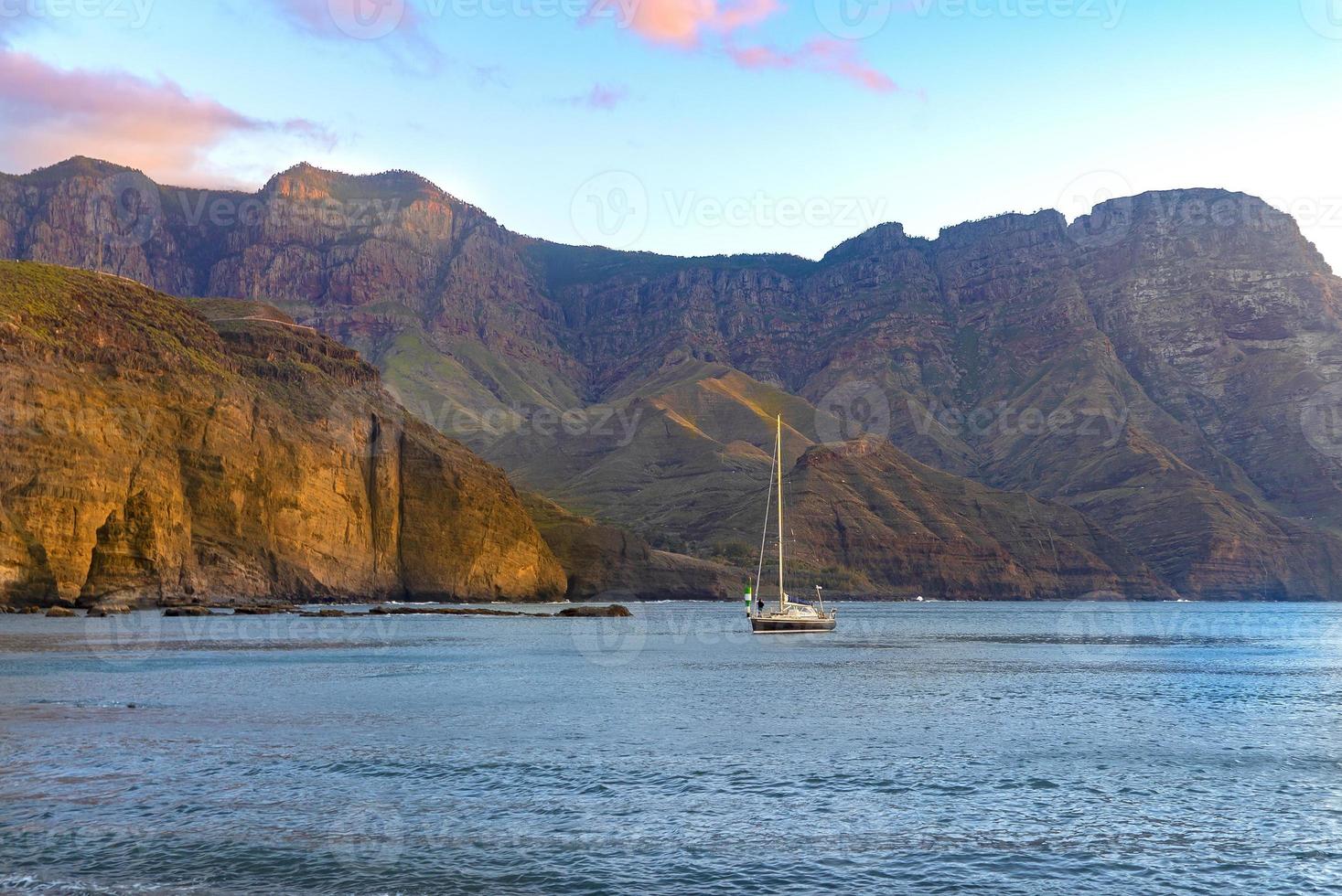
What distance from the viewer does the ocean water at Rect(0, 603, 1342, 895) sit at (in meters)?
26.0

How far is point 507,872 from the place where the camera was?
2575cm

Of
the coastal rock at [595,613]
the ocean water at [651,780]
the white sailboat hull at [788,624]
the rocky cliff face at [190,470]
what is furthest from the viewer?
the coastal rock at [595,613]

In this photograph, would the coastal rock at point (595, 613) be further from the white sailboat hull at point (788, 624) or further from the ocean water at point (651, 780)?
the ocean water at point (651, 780)

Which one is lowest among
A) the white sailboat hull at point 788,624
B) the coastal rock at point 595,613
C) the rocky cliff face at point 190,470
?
the coastal rock at point 595,613

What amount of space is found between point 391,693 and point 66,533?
8206 cm

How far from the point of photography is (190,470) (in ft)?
509

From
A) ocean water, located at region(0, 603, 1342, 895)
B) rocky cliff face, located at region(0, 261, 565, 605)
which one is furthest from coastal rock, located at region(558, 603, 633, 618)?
ocean water, located at region(0, 603, 1342, 895)

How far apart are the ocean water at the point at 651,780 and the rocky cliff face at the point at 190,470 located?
54.2 metres

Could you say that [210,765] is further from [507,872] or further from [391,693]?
[391,693]

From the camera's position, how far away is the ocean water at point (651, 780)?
26.0 meters

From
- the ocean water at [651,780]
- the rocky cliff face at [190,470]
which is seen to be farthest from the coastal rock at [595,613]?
the ocean water at [651,780]

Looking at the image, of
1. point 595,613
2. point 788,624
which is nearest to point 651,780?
point 788,624

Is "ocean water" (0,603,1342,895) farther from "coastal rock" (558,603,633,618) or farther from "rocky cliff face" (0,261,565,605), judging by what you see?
"coastal rock" (558,603,633,618)

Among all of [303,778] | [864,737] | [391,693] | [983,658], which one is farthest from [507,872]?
[983,658]
